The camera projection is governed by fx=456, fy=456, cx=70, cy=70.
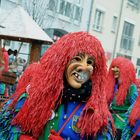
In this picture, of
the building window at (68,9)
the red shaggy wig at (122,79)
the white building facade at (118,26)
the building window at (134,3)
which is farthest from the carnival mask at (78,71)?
the building window at (134,3)

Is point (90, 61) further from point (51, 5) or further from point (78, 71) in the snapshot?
point (51, 5)

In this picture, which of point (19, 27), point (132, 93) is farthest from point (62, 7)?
point (132, 93)

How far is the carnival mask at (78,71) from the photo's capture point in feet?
10.2

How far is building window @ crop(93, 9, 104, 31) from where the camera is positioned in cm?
2384

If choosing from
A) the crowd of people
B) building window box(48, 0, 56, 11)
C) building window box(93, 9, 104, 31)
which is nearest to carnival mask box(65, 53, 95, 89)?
the crowd of people

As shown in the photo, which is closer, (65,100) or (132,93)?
(65,100)

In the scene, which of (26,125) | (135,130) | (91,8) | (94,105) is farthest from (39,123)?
(91,8)

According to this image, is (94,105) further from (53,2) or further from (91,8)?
(91,8)

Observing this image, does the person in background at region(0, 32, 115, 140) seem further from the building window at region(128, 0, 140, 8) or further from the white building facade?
the building window at region(128, 0, 140, 8)

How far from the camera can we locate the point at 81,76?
3.12 metres

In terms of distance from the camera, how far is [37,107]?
3.04 meters

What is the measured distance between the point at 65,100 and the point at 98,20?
21404 mm

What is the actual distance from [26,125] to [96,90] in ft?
1.76

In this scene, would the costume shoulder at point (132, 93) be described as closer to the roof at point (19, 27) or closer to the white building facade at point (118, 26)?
the roof at point (19, 27)
